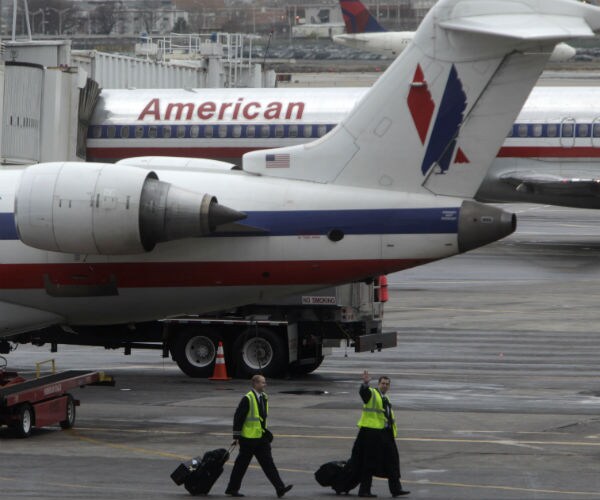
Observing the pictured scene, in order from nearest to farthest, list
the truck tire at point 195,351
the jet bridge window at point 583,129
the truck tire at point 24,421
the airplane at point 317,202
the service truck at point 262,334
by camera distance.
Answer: the truck tire at point 24,421
the airplane at point 317,202
the service truck at point 262,334
the truck tire at point 195,351
the jet bridge window at point 583,129

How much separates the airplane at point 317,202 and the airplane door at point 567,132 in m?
28.8

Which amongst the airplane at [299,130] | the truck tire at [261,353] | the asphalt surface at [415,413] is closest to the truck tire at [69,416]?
the asphalt surface at [415,413]

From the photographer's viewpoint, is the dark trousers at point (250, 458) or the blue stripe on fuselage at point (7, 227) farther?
the blue stripe on fuselage at point (7, 227)

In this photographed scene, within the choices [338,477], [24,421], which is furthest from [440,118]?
[24,421]

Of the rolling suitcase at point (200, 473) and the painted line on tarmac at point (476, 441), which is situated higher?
the rolling suitcase at point (200, 473)

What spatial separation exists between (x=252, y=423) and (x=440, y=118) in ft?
24.8

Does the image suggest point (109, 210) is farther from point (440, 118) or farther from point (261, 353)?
point (261, 353)

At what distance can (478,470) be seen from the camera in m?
20.9

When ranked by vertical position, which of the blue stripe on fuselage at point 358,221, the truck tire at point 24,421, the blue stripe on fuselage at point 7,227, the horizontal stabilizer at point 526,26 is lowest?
the truck tire at point 24,421

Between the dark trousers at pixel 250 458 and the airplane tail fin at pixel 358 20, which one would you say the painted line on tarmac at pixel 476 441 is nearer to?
the dark trousers at pixel 250 458

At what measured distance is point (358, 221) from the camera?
83.0 ft

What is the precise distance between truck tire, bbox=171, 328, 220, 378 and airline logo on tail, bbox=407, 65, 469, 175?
7.55 metres

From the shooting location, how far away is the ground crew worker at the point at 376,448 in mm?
19500

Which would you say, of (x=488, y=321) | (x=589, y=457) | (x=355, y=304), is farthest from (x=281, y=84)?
(x=589, y=457)
